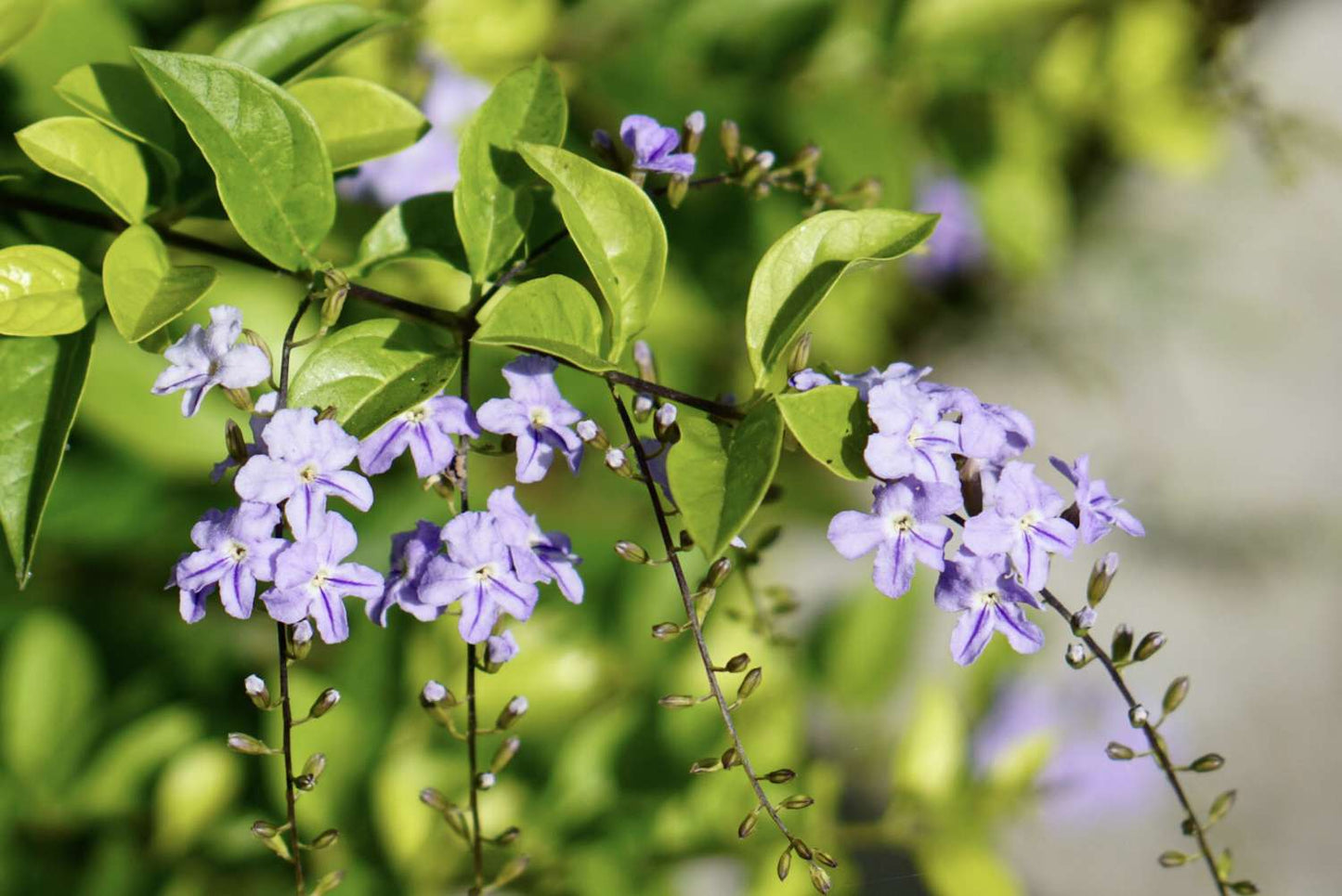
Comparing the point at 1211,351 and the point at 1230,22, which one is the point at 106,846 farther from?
the point at 1211,351

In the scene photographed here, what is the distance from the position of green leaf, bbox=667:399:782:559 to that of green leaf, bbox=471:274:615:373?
11cm

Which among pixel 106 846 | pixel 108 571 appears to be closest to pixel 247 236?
pixel 106 846

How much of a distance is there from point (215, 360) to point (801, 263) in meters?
0.55

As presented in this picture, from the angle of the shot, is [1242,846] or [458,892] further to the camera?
[1242,846]

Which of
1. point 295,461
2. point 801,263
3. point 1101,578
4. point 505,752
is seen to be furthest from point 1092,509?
point 295,461

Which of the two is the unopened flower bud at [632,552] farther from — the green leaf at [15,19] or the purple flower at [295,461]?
the green leaf at [15,19]

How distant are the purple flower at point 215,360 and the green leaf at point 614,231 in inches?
12.1

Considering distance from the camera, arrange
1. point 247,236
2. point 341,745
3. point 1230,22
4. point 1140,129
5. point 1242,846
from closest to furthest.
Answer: point 247,236, point 341,745, point 1230,22, point 1140,129, point 1242,846

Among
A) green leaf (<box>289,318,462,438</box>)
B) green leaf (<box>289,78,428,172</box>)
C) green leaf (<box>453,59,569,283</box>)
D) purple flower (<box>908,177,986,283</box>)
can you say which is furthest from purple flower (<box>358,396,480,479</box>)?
purple flower (<box>908,177,986,283</box>)

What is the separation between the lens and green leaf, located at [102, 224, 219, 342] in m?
1.03

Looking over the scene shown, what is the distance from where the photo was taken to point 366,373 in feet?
3.51

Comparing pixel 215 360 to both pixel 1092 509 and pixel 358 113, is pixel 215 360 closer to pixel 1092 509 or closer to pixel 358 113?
pixel 358 113

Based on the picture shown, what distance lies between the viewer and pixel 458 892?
1.97 m

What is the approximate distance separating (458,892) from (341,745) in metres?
0.31
